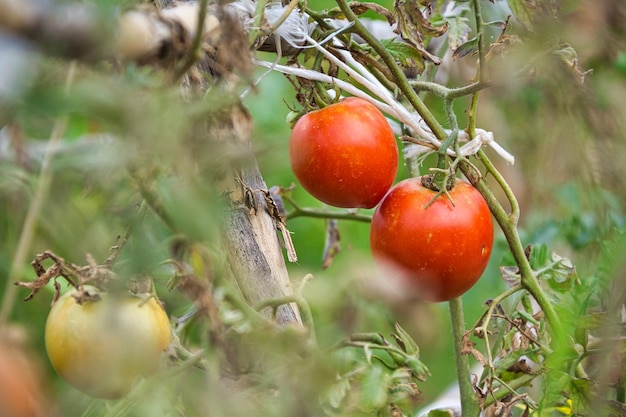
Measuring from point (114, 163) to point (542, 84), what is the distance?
0.82 metres

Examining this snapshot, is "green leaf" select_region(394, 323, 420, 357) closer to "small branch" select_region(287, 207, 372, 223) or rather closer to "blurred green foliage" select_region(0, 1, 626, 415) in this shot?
"blurred green foliage" select_region(0, 1, 626, 415)

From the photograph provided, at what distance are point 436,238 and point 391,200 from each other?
7 centimetres

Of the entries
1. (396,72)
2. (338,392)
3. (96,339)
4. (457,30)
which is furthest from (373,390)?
(457,30)

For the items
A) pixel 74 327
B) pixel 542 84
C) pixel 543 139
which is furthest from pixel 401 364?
pixel 543 139

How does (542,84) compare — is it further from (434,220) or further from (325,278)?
(325,278)

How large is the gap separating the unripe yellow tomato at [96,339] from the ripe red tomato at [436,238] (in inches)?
11.5

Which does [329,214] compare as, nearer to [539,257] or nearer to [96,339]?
[539,257]

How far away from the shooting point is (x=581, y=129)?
3.26 ft

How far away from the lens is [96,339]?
66 centimetres

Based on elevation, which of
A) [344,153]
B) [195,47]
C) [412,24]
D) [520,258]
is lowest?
[520,258]

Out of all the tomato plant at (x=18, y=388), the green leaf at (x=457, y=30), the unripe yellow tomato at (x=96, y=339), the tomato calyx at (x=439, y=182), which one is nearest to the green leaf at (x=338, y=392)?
the unripe yellow tomato at (x=96, y=339)

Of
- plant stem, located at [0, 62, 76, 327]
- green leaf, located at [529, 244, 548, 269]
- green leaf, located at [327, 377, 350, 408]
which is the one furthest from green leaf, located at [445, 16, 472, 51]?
plant stem, located at [0, 62, 76, 327]

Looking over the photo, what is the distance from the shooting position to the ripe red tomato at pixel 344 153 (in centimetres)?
91

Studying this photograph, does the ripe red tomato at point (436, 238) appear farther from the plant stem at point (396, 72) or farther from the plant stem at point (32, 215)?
the plant stem at point (32, 215)
